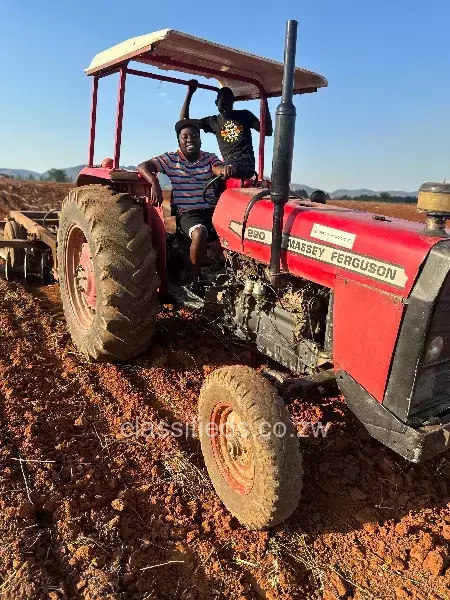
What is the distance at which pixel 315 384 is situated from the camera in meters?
2.72

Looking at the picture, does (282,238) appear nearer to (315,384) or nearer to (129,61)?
(315,384)

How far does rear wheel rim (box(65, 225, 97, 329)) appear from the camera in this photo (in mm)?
4215

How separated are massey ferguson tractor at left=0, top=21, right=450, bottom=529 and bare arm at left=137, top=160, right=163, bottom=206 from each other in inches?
4.6

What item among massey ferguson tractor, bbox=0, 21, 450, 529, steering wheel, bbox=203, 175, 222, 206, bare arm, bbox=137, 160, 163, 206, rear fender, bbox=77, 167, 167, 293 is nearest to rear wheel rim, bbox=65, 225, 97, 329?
massey ferguson tractor, bbox=0, 21, 450, 529

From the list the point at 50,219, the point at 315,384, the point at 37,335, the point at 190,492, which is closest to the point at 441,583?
the point at 315,384

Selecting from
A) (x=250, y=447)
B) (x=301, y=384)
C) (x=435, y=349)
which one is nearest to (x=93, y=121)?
(x=301, y=384)

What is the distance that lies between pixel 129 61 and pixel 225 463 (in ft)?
9.63

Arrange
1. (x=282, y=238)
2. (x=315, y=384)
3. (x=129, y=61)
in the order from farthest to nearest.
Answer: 1. (x=129, y=61)
2. (x=282, y=238)
3. (x=315, y=384)

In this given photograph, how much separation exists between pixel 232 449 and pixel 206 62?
3099 millimetres

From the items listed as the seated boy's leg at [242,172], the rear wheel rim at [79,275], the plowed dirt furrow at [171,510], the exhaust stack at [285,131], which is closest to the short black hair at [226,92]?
the seated boy's leg at [242,172]

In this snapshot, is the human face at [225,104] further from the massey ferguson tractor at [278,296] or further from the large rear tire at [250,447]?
the large rear tire at [250,447]

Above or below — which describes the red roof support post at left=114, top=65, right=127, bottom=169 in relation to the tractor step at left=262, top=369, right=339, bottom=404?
above

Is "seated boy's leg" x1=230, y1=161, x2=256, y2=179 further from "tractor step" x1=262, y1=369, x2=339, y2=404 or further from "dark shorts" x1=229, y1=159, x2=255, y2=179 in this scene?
"tractor step" x1=262, y1=369, x2=339, y2=404

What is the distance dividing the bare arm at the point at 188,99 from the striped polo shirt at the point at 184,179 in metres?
0.71
